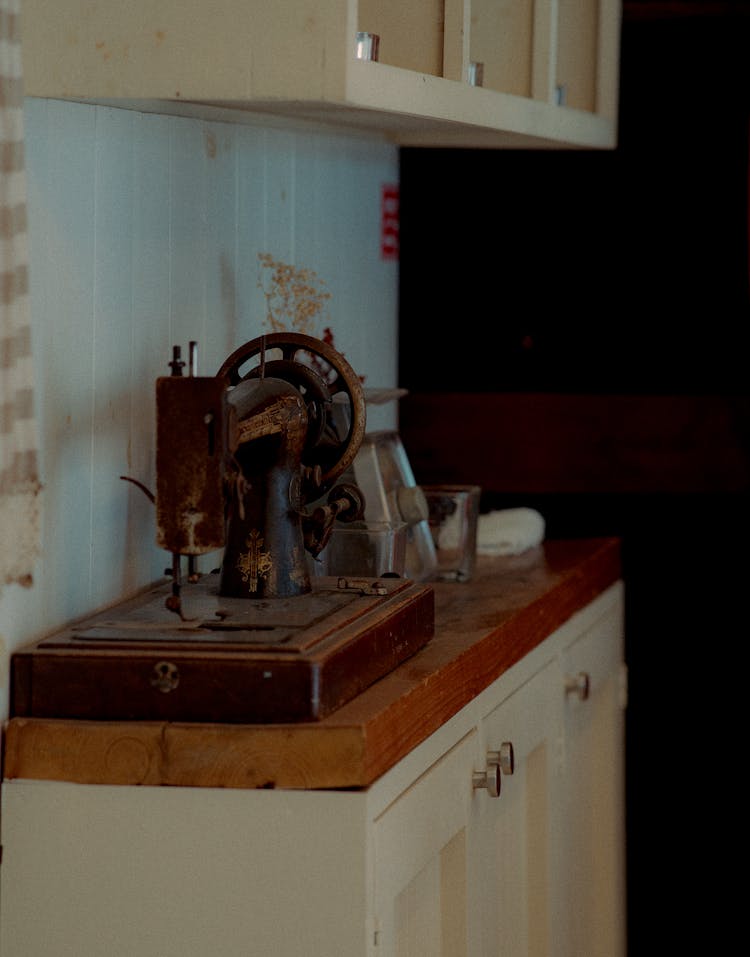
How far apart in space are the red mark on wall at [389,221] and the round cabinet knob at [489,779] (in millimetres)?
1475

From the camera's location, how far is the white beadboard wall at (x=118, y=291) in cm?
182

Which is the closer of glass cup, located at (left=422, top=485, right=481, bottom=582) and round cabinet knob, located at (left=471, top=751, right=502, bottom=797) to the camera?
round cabinet knob, located at (left=471, top=751, right=502, bottom=797)

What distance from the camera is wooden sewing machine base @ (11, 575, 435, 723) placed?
1.62 metres

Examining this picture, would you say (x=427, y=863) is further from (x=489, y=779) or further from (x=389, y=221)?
(x=389, y=221)

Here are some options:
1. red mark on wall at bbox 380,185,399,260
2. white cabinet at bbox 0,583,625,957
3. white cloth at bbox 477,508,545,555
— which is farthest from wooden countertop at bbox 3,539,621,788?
red mark on wall at bbox 380,185,399,260

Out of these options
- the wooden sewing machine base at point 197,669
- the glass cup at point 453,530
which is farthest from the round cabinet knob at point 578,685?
the wooden sewing machine base at point 197,669

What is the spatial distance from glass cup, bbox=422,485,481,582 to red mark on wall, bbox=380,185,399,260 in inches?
30.5

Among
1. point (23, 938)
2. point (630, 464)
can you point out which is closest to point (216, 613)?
point (23, 938)

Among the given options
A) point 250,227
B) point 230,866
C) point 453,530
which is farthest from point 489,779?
point 250,227

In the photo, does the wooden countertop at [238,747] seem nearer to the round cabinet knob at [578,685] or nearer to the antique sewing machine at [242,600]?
the antique sewing machine at [242,600]

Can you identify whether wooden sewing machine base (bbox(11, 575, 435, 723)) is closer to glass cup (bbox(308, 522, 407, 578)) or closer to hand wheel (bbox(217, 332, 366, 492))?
hand wheel (bbox(217, 332, 366, 492))

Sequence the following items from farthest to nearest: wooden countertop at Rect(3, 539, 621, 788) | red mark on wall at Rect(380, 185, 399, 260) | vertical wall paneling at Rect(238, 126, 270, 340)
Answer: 1. red mark on wall at Rect(380, 185, 399, 260)
2. vertical wall paneling at Rect(238, 126, 270, 340)
3. wooden countertop at Rect(3, 539, 621, 788)

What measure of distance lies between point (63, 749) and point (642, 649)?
7.29 feet

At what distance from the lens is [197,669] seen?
1635mm
